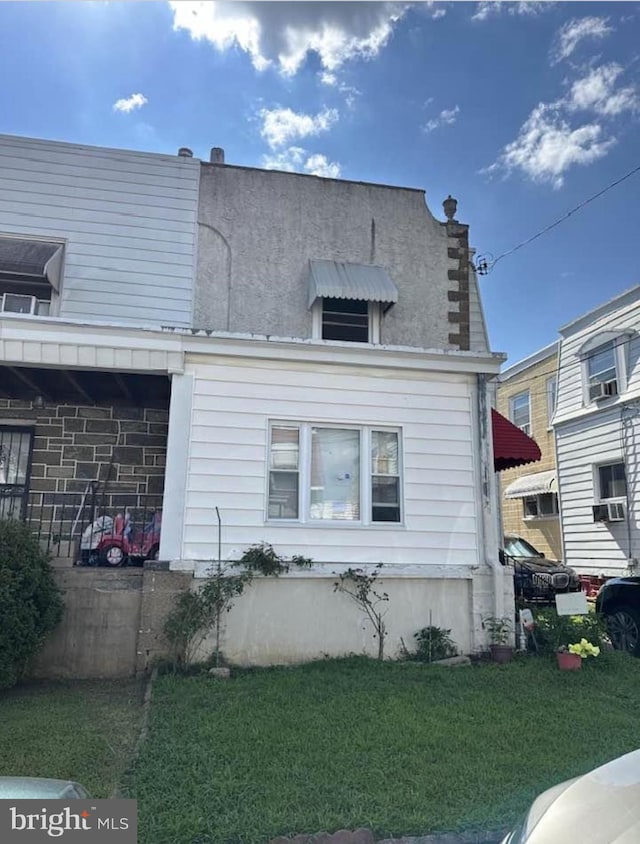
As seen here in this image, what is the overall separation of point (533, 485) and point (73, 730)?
48.0ft

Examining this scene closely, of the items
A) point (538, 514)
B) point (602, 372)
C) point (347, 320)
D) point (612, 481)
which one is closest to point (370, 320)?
point (347, 320)

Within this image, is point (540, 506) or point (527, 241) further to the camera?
point (540, 506)

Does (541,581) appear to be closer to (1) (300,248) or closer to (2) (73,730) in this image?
(1) (300,248)

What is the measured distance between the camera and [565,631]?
7180 mm

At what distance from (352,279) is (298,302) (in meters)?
0.94

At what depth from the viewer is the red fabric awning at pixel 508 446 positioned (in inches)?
332

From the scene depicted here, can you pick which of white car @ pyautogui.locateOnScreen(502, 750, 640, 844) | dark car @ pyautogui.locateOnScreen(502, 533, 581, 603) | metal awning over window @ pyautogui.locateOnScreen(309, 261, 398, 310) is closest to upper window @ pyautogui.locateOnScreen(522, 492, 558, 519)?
dark car @ pyautogui.locateOnScreen(502, 533, 581, 603)

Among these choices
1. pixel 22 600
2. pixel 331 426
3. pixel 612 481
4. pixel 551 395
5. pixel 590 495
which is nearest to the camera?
pixel 22 600

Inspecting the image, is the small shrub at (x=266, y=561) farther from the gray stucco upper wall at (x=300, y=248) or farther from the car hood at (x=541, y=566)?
the car hood at (x=541, y=566)

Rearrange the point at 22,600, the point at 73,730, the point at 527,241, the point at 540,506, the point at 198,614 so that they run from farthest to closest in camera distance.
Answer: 1. the point at 540,506
2. the point at 527,241
3. the point at 198,614
4. the point at 22,600
5. the point at 73,730

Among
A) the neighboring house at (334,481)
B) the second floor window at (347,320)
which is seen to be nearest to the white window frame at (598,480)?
the neighboring house at (334,481)

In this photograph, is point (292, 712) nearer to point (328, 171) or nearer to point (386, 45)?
point (328, 171)

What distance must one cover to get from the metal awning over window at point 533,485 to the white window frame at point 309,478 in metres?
9.93

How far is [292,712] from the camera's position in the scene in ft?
16.2
